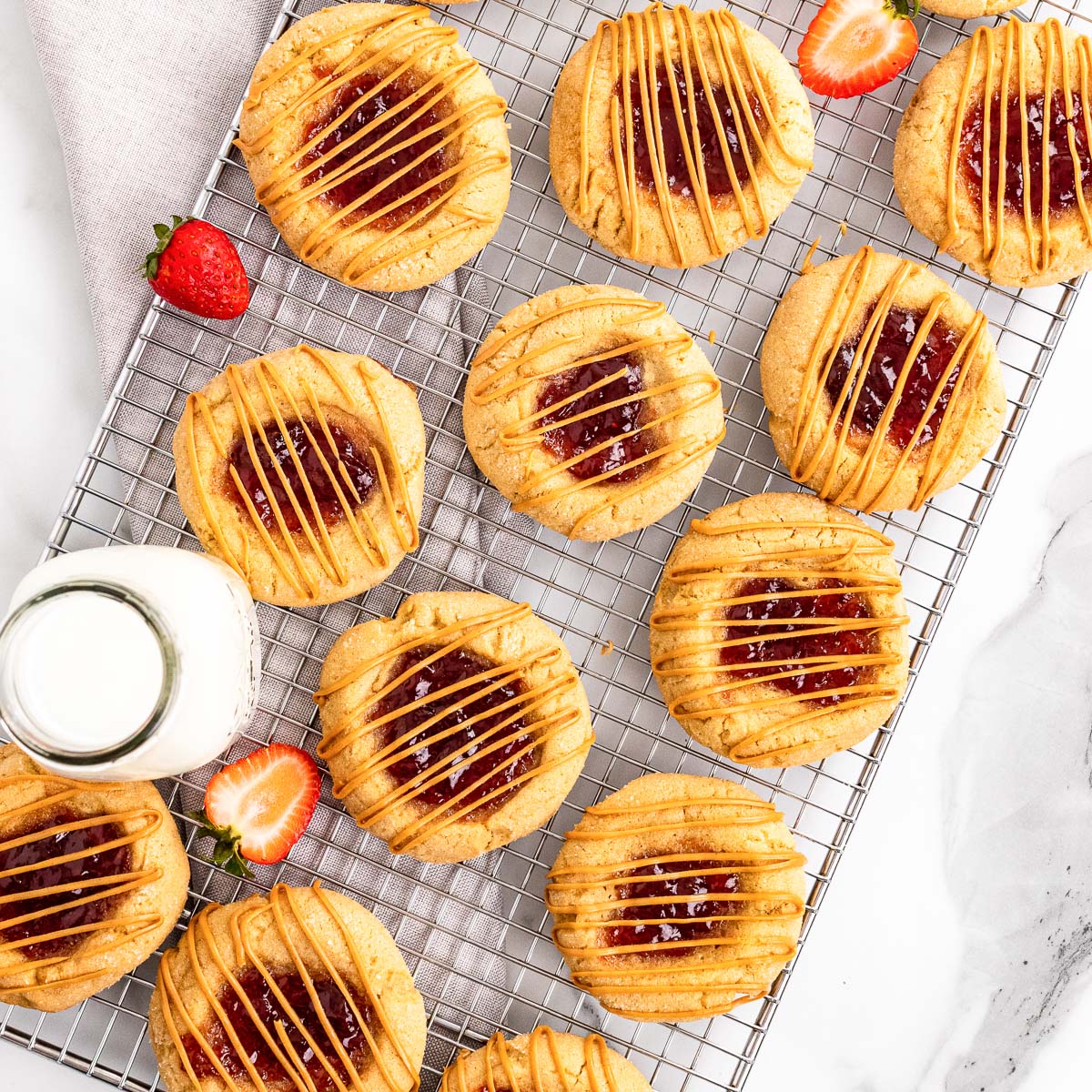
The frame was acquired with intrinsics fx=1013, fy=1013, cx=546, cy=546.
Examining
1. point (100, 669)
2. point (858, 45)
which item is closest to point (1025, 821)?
point (858, 45)

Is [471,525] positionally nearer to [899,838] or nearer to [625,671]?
[625,671]

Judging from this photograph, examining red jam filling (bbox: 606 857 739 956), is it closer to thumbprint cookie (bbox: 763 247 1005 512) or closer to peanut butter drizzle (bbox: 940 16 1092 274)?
thumbprint cookie (bbox: 763 247 1005 512)

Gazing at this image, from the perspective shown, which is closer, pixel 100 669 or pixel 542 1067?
pixel 100 669

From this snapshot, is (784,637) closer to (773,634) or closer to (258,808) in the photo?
(773,634)

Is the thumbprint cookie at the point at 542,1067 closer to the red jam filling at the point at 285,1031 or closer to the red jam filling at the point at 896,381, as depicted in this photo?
the red jam filling at the point at 285,1031

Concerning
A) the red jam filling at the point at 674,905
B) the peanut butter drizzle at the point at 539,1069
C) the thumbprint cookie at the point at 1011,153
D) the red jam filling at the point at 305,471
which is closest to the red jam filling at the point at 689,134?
the thumbprint cookie at the point at 1011,153

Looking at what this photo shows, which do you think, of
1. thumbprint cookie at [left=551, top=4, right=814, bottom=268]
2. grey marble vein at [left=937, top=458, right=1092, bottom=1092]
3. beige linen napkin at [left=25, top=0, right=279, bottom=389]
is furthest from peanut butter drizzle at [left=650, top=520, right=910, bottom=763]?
beige linen napkin at [left=25, top=0, right=279, bottom=389]
